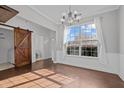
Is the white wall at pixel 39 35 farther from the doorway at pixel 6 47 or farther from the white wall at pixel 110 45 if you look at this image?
the white wall at pixel 110 45

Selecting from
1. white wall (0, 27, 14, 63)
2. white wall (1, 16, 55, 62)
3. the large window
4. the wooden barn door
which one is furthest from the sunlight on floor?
white wall (0, 27, 14, 63)

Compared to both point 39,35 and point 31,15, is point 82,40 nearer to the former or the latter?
point 31,15

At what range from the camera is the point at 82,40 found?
18.2 feet

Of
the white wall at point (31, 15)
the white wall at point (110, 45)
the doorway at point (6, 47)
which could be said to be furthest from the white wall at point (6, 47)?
the white wall at point (110, 45)

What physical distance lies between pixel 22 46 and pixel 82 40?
3581mm

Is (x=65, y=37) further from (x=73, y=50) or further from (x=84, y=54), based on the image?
(x=84, y=54)

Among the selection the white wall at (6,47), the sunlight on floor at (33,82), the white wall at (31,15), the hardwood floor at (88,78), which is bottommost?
the hardwood floor at (88,78)

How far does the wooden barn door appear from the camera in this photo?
5.38 meters

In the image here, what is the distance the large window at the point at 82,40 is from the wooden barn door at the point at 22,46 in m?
2.49

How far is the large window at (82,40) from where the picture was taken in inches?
200

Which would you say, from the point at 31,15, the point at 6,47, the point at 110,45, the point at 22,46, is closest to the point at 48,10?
the point at 31,15

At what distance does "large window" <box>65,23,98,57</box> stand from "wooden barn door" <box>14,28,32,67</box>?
2492mm
